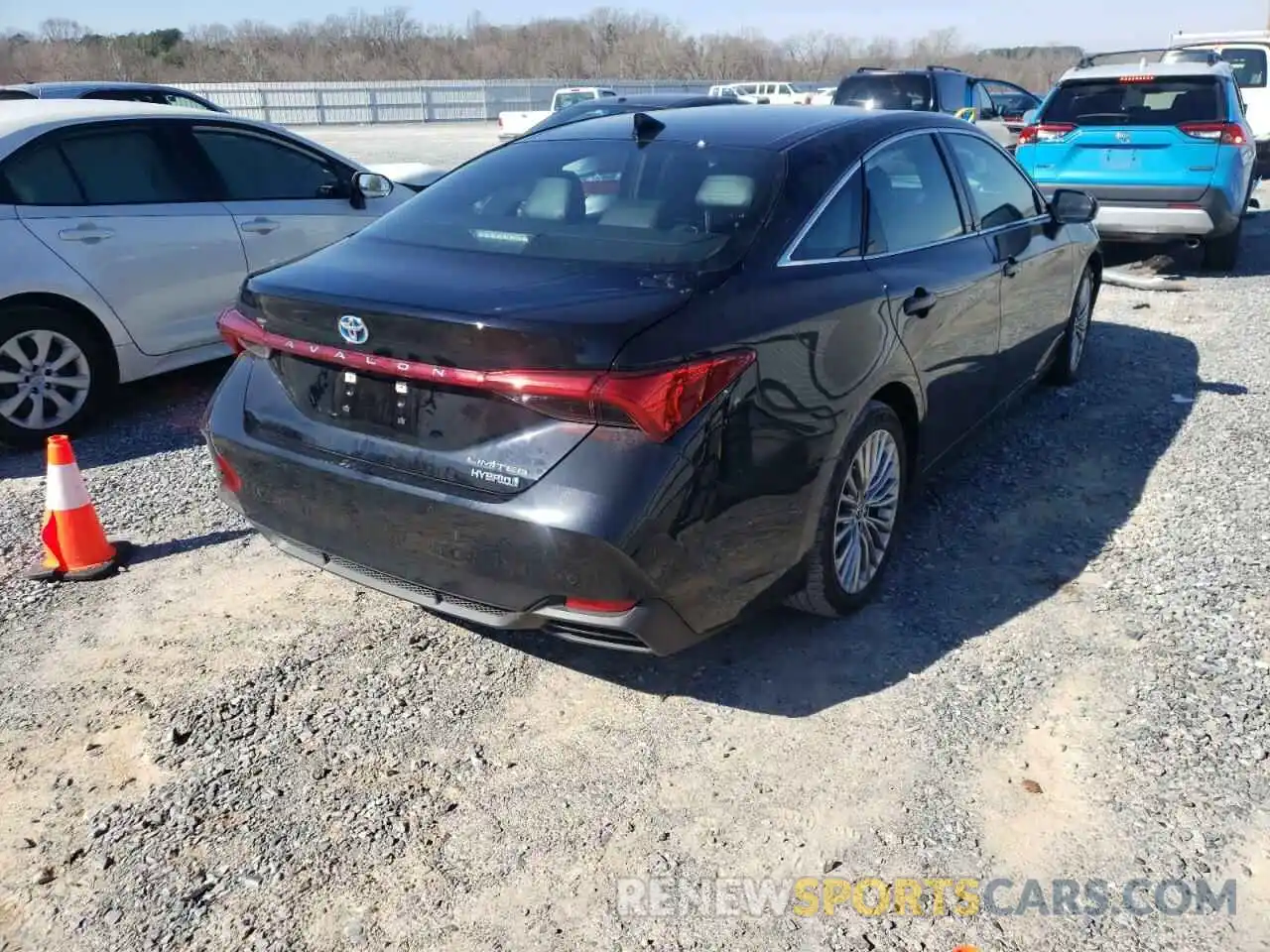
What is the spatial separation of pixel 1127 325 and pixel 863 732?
579 centimetres

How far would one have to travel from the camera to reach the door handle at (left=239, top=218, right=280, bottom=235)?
19.9 feet

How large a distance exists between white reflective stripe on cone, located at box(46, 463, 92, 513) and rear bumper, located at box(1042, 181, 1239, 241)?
768 cm

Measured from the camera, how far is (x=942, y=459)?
4.18 metres

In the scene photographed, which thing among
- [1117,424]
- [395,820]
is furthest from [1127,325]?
[395,820]

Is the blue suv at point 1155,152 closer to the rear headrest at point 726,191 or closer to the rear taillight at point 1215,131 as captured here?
the rear taillight at point 1215,131

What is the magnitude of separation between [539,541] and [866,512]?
141 centimetres

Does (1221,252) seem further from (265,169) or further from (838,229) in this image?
(265,169)

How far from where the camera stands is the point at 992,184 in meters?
4.71

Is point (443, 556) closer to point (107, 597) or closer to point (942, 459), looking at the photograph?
point (107, 597)

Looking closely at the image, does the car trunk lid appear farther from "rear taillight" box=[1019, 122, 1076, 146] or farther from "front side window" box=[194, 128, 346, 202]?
"rear taillight" box=[1019, 122, 1076, 146]

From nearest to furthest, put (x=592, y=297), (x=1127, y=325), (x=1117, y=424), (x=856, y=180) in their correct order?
(x=592, y=297) → (x=856, y=180) → (x=1117, y=424) → (x=1127, y=325)

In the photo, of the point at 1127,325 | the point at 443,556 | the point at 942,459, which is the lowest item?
the point at 1127,325

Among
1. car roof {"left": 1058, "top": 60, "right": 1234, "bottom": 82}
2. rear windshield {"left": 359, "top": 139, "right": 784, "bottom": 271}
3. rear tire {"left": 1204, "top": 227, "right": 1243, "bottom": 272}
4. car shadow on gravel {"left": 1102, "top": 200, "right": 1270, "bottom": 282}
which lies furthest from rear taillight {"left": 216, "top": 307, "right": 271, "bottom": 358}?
rear tire {"left": 1204, "top": 227, "right": 1243, "bottom": 272}

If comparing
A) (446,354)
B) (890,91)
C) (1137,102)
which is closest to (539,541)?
(446,354)
